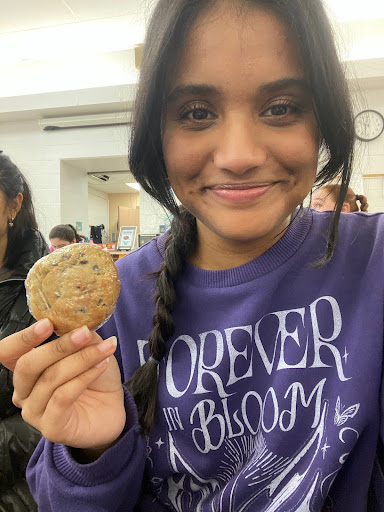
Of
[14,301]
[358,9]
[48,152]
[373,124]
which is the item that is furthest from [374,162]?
[14,301]

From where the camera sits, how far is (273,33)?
25.7 inches

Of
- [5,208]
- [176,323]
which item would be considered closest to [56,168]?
[5,208]

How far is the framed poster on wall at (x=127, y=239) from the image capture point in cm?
555

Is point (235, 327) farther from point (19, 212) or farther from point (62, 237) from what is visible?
point (62, 237)

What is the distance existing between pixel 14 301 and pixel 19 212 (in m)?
0.46

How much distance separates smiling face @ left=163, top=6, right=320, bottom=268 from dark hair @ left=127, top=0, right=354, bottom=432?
23 mm

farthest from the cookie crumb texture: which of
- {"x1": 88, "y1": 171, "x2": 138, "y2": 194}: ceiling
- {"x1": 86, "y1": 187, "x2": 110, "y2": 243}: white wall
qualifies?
{"x1": 86, "y1": 187, "x2": 110, "y2": 243}: white wall

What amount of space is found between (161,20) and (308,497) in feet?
2.95

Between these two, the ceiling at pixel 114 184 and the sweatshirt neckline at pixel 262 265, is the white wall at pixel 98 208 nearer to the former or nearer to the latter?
the ceiling at pixel 114 184

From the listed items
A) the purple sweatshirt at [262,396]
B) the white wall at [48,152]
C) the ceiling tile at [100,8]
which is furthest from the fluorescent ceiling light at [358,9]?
the purple sweatshirt at [262,396]

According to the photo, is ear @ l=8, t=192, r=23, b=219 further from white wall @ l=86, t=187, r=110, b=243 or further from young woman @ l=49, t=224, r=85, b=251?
white wall @ l=86, t=187, r=110, b=243

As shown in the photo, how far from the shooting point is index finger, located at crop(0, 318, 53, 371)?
22.8 inches

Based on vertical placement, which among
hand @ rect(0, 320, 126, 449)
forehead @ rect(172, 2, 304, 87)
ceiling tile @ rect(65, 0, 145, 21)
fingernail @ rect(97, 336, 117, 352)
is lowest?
hand @ rect(0, 320, 126, 449)

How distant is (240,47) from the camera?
637mm
